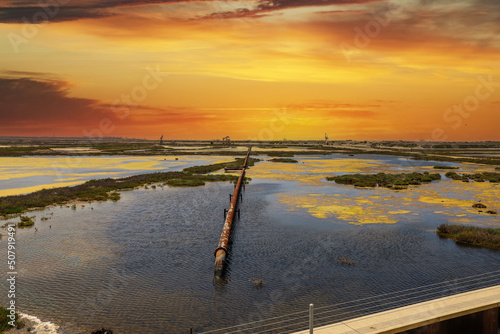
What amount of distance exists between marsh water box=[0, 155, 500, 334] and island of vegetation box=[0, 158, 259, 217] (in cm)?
375

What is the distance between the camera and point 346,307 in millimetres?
16016

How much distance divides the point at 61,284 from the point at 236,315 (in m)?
9.86

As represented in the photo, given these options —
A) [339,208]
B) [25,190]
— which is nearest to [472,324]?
[339,208]

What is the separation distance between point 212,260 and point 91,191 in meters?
30.6

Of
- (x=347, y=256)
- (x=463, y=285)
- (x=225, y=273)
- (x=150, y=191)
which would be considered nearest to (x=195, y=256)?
(x=225, y=273)

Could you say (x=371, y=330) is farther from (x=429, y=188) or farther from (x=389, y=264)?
(x=429, y=188)

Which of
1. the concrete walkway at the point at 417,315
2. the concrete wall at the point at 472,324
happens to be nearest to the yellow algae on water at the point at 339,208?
the concrete walkway at the point at 417,315

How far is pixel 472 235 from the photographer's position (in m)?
25.9

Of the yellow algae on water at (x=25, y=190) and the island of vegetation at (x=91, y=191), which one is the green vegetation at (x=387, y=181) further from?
the yellow algae on water at (x=25, y=190)

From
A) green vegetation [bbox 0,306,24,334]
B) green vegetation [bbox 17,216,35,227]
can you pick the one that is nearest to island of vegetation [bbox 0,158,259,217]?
green vegetation [bbox 17,216,35,227]

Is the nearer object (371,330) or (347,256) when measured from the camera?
(371,330)

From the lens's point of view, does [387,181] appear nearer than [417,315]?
No

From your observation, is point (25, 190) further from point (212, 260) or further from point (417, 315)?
point (417, 315)

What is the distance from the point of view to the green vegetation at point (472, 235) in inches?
989
